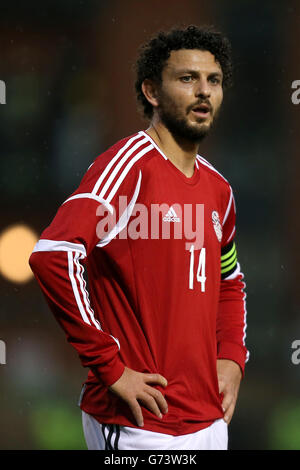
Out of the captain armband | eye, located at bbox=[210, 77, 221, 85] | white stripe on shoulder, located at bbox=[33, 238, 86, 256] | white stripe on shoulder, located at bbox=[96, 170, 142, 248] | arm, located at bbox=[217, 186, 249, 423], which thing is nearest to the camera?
white stripe on shoulder, located at bbox=[33, 238, 86, 256]

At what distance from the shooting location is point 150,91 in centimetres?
253

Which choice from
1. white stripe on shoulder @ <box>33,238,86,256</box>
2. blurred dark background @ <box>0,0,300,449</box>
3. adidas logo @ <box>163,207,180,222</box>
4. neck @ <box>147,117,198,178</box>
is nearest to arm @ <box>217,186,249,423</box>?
neck @ <box>147,117,198,178</box>

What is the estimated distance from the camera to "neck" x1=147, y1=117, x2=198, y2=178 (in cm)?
242

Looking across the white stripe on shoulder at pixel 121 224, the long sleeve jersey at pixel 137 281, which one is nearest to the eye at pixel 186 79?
the long sleeve jersey at pixel 137 281

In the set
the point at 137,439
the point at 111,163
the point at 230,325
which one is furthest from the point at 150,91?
the point at 137,439

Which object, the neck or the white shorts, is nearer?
the white shorts

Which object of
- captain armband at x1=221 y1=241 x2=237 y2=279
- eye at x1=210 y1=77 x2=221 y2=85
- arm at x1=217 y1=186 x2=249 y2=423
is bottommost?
arm at x1=217 y1=186 x2=249 y2=423

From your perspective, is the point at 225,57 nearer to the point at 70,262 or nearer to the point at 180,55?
the point at 180,55

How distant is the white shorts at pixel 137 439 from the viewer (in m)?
2.23

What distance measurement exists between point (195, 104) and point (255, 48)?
138 inches

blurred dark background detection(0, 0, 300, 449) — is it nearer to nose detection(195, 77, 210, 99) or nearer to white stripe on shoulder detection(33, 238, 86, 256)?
nose detection(195, 77, 210, 99)

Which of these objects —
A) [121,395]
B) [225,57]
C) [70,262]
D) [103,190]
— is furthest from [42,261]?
[225,57]

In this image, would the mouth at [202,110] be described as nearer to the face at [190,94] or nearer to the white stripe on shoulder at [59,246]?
the face at [190,94]

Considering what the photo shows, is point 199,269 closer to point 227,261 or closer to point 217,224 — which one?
point 217,224
